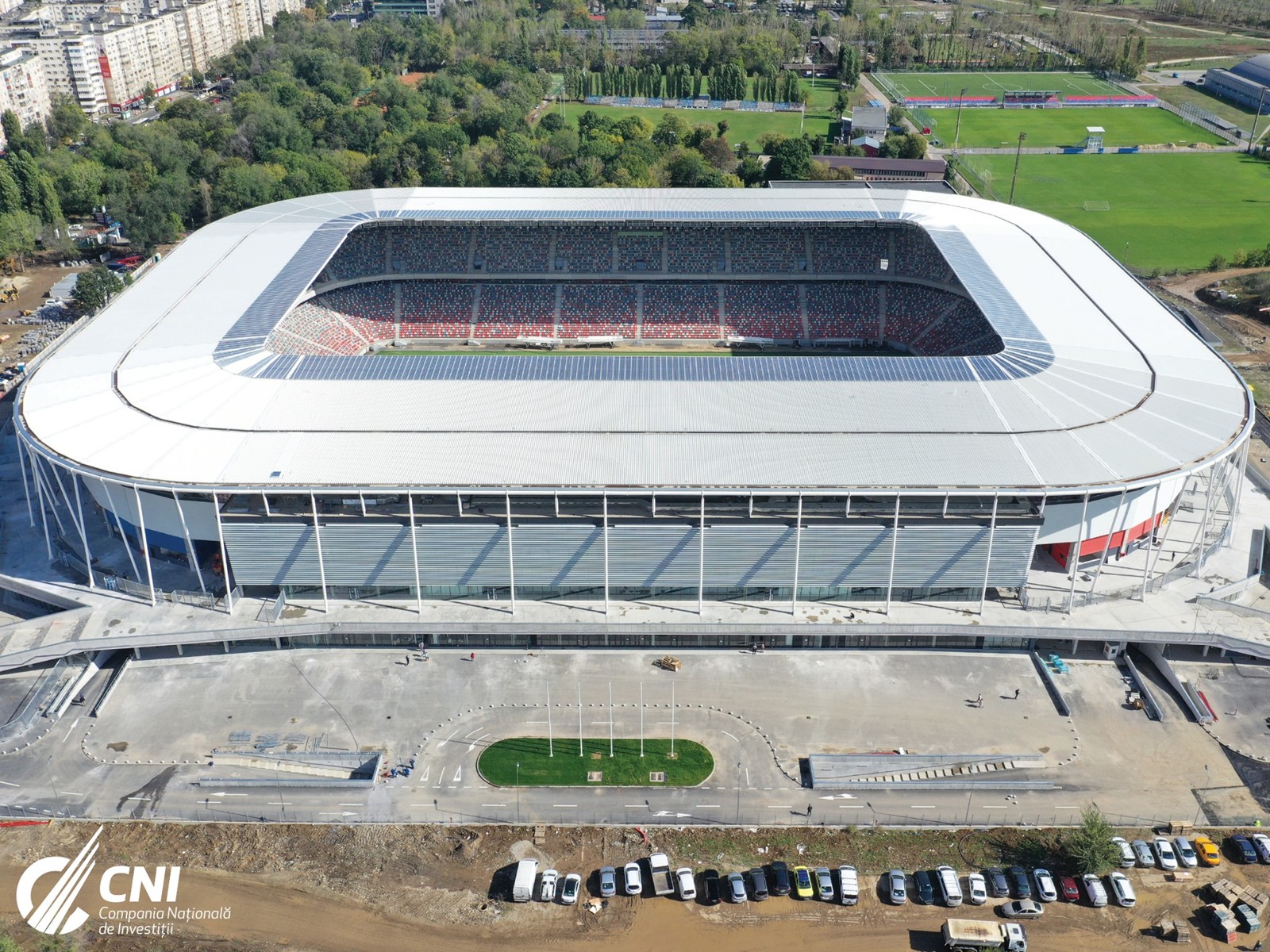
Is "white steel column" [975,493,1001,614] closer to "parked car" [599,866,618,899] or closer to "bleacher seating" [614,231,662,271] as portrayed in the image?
"parked car" [599,866,618,899]

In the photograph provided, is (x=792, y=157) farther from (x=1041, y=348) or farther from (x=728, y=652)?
(x=728, y=652)

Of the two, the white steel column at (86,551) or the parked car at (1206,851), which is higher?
the white steel column at (86,551)

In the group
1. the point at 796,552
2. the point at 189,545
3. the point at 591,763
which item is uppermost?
the point at 189,545

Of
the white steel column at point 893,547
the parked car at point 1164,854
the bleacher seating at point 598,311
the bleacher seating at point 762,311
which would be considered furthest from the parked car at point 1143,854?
the bleacher seating at point 598,311

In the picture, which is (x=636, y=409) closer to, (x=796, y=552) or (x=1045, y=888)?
(x=796, y=552)

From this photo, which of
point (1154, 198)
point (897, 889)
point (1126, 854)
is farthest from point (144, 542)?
point (1154, 198)

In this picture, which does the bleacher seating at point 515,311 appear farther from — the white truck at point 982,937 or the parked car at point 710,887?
the white truck at point 982,937

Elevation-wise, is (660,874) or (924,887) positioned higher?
(924,887)
